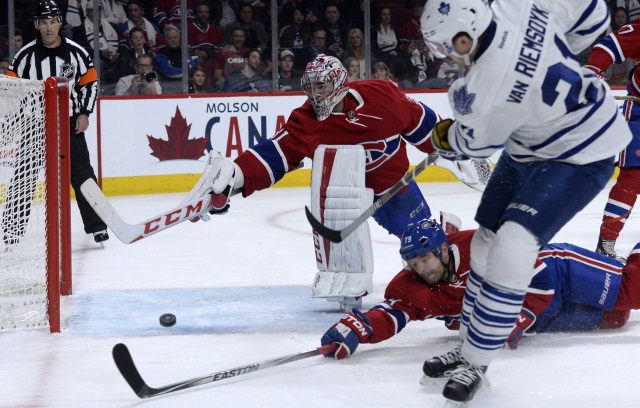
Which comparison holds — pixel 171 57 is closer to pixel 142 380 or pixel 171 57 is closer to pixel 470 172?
pixel 470 172

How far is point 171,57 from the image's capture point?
23.7 ft

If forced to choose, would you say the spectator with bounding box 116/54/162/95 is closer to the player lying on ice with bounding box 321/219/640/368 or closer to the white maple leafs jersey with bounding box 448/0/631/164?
the player lying on ice with bounding box 321/219/640/368

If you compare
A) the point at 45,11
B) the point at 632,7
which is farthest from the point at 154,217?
the point at 632,7

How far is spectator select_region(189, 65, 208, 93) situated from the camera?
23.4 ft

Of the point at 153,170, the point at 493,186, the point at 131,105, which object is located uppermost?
the point at 493,186

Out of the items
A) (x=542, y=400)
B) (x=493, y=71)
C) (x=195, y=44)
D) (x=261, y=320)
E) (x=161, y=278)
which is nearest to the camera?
(x=493, y=71)

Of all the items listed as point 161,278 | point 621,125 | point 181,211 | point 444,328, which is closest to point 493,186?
point 621,125

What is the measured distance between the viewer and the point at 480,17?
A: 7.91ft

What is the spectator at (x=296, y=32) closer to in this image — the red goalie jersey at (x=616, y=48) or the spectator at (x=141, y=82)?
the spectator at (x=141, y=82)

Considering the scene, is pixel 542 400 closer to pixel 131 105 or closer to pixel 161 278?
pixel 161 278

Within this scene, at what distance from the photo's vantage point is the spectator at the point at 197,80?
7141 mm

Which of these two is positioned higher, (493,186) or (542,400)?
(493,186)

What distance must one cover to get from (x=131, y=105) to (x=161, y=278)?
2.73 m

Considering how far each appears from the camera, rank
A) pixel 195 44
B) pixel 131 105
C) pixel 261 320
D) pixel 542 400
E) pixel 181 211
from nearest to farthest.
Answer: pixel 542 400 < pixel 181 211 < pixel 261 320 < pixel 131 105 < pixel 195 44
